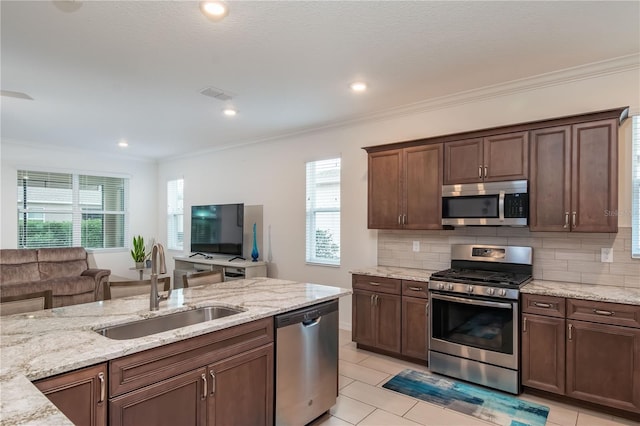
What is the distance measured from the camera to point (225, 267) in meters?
5.90

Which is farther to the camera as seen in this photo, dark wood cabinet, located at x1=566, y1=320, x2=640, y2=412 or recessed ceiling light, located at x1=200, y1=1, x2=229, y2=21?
dark wood cabinet, located at x1=566, y1=320, x2=640, y2=412

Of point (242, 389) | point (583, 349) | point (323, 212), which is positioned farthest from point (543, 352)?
point (323, 212)

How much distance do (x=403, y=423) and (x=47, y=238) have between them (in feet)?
22.5

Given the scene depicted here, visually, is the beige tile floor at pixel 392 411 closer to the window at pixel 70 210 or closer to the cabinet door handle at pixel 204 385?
the cabinet door handle at pixel 204 385

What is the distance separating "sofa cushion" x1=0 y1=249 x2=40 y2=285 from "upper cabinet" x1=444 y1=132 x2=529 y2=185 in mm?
6205

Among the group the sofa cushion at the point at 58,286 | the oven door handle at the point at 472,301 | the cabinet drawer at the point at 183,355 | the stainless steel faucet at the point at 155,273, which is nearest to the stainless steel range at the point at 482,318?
the oven door handle at the point at 472,301

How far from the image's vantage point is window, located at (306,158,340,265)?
16.6 ft

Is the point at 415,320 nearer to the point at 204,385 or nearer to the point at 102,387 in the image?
the point at 204,385

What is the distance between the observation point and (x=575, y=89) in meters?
3.33

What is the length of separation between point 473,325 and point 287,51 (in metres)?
2.80

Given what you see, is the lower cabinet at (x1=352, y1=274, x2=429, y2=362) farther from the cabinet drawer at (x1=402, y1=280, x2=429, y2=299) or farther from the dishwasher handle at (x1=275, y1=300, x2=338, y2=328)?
the dishwasher handle at (x1=275, y1=300, x2=338, y2=328)

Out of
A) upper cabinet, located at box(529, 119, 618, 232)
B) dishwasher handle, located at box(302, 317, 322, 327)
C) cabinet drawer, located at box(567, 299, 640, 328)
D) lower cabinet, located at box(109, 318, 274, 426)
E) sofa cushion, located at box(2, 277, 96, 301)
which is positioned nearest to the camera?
lower cabinet, located at box(109, 318, 274, 426)

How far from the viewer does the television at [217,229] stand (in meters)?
6.06


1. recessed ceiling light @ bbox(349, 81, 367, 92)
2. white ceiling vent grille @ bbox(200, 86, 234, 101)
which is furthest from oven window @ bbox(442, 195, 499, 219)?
white ceiling vent grille @ bbox(200, 86, 234, 101)
